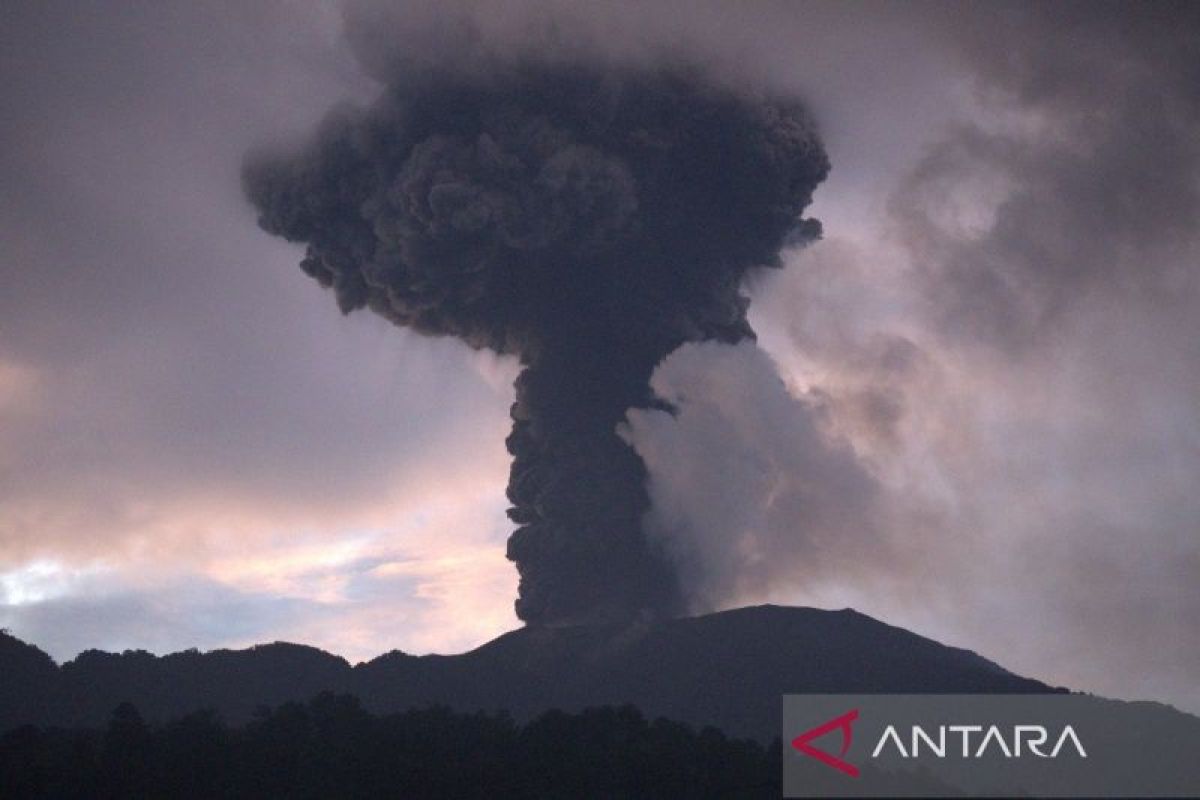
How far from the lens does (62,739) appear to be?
6306 cm

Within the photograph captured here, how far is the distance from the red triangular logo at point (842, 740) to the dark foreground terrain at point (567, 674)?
27.0 ft

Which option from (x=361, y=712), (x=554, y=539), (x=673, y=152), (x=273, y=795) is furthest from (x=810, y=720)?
(x=673, y=152)

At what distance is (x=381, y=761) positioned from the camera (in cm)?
5953

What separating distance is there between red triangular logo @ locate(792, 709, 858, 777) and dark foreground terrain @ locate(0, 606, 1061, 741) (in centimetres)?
821

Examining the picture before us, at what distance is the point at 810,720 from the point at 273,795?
3002 cm

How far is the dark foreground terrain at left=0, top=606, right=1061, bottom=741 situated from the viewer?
82250 millimetres

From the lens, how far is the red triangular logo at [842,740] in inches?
2048

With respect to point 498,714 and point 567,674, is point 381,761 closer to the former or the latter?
point 498,714

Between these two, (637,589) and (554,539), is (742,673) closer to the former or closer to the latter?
(637,589)

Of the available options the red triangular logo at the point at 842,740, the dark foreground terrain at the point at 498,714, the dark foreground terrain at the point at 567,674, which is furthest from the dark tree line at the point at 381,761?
the dark foreground terrain at the point at 567,674

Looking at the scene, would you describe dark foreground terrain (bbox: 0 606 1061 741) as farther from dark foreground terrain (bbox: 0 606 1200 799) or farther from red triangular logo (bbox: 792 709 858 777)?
red triangular logo (bbox: 792 709 858 777)

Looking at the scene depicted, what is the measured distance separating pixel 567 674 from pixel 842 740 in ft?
78.3

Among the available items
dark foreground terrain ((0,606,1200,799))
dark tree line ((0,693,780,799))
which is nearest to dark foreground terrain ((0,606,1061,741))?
dark foreground terrain ((0,606,1200,799))

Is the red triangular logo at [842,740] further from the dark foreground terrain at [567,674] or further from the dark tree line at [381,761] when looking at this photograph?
the dark foreground terrain at [567,674]
